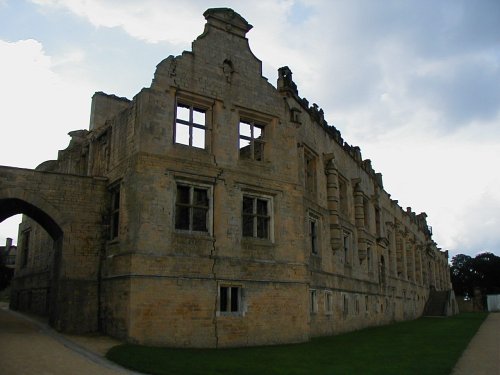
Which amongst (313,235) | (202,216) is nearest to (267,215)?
(202,216)

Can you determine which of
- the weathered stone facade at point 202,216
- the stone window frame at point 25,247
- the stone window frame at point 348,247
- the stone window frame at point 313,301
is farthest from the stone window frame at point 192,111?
the stone window frame at point 25,247

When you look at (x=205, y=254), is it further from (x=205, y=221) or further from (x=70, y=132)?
(x=70, y=132)

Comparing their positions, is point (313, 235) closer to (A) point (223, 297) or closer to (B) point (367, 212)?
(A) point (223, 297)

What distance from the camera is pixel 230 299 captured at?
17.9 metres

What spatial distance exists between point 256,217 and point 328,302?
7558mm

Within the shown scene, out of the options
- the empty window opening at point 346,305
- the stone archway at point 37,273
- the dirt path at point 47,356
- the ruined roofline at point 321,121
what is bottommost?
the dirt path at point 47,356

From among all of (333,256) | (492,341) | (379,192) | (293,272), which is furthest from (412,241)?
(293,272)

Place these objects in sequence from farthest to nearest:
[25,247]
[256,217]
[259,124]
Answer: [25,247]
[259,124]
[256,217]

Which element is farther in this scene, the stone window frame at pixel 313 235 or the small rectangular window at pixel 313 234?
the small rectangular window at pixel 313 234

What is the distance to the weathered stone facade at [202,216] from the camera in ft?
54.7

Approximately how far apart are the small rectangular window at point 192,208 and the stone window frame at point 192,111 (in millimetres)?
1596

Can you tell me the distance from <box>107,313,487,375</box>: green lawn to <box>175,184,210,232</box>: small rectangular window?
170 inches

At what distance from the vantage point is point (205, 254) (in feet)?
57.9

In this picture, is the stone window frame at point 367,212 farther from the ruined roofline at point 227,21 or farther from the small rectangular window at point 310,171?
the ruined roofline at point 227,21
